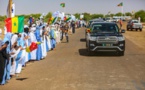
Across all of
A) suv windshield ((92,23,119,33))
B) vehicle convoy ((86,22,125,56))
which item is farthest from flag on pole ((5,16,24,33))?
suv windshield ((92,23,119,33))

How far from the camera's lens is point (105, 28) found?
1781cm

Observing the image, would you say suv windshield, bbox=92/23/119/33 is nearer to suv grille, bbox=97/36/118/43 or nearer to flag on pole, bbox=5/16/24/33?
suv grille, bbox=97/36/118/43

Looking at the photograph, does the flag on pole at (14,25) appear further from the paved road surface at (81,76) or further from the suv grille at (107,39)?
the suv grille at (107,39)

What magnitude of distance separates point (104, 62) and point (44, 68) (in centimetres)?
290

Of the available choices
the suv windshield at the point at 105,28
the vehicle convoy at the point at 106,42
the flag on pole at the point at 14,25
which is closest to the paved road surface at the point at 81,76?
the flag on pole at the point at 14,25

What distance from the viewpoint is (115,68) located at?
12.5 m

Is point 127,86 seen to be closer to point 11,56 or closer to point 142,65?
point 11,56

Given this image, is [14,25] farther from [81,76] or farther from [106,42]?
[106,42]

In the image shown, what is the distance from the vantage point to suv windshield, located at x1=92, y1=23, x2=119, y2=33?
17.5 meters

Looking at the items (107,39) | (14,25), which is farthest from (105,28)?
(14,25)

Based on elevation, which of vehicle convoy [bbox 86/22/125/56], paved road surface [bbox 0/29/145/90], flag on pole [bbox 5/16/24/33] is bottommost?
paved road surface [bbox 0/29/145/90]

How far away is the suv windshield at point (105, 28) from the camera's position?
690 inches

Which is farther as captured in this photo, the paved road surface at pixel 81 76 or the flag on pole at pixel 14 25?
the flag on pole at pixel 14 25

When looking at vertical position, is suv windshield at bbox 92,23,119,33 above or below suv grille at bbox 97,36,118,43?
above
